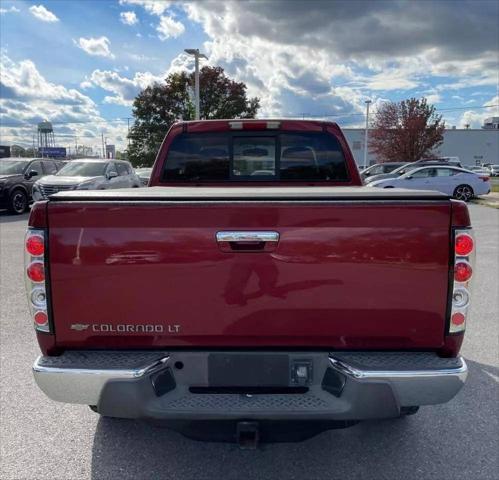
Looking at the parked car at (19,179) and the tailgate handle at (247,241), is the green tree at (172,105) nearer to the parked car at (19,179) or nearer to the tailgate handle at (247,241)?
the parked car at (19,179)

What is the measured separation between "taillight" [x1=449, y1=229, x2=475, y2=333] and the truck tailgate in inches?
2.5

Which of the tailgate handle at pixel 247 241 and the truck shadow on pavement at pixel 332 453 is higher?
the tailgate handle at pixel 247 241

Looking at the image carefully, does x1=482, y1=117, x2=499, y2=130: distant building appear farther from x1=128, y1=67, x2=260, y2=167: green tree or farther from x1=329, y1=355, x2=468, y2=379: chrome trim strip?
x1=329, y1=355, x2=468, y2=379: chrome trim strip

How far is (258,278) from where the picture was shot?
214 cm

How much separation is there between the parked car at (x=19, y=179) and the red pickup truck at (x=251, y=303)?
593 inches

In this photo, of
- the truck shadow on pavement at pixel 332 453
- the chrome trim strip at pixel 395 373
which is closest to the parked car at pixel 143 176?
the truck shadow on pavement at pixel 332 453

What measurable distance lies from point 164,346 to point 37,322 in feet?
2.14

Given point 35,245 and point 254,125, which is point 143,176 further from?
point 35,245

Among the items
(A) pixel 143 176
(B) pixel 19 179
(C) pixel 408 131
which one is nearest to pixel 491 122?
(C) pixel 408 131

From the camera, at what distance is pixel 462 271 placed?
2148mm

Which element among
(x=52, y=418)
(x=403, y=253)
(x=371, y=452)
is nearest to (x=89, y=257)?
(x=403, y=253)

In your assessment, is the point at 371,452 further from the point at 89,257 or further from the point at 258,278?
the point at 89,257

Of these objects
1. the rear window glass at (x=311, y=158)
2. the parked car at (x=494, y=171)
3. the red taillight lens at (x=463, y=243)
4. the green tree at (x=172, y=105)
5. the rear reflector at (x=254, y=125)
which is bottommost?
the parked car at (x=494, y=171)

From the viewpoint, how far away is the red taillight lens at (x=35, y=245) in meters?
2.16
